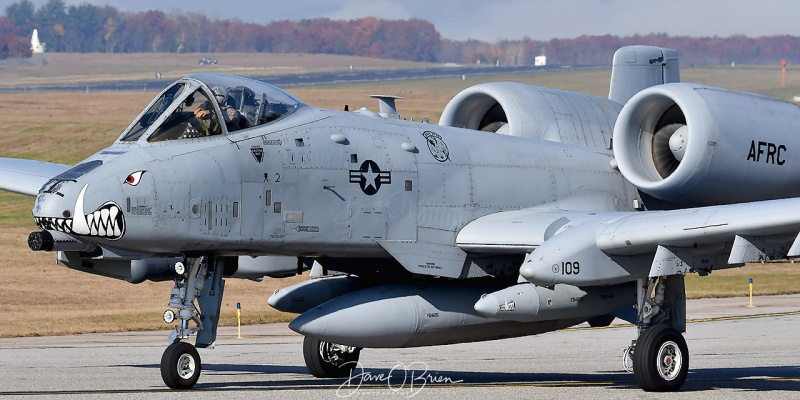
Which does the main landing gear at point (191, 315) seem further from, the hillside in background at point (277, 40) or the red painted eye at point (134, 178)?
the hillside in background at point (277, 40)

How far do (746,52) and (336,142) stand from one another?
103 metres

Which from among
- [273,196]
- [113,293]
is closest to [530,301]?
[273,196]

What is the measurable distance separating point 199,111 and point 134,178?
127cm

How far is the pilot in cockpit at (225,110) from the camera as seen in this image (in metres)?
13.4

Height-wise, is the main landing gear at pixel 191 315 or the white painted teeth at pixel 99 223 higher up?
the white painted teeth at pixel 99 223

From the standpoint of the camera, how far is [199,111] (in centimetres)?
1338

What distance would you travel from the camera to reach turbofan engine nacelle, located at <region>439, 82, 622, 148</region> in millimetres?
17797

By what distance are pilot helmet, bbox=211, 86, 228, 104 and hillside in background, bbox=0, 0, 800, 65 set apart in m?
111

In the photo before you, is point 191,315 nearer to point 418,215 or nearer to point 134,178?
point 134,178

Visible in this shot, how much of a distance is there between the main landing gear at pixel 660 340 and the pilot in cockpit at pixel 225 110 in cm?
504

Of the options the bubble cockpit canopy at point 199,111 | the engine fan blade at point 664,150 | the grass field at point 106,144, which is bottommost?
the grass field at point 106,144

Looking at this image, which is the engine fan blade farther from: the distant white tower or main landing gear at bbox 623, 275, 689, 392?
the distant white tower

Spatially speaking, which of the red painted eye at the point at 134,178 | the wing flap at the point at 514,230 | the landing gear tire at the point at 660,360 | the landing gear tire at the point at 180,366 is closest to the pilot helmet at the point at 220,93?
the red painted eye at the point at 134,178

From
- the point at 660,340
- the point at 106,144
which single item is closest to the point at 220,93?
the point at 660,340
